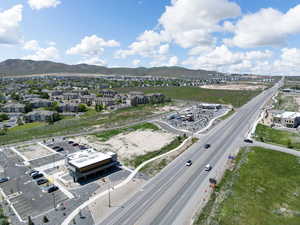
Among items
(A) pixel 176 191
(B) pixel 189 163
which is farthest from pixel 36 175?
(B) pixel 189 163

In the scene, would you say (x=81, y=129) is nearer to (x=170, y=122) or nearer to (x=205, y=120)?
(x=170, y=122)

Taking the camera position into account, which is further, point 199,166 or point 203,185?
point 199,166

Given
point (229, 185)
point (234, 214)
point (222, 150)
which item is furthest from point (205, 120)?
point (234, 214)

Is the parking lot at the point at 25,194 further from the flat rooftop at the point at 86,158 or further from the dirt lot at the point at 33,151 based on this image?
the flat rooftop at the point at 86,158

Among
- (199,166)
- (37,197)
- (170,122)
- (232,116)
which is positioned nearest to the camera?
(37,197)

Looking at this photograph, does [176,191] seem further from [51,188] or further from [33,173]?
[33,173]

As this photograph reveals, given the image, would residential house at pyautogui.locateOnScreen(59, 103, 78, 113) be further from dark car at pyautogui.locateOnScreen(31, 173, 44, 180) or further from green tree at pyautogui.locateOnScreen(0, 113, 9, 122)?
dark car at pyautogui.locateOnScreen(31, 173, 44, 180)

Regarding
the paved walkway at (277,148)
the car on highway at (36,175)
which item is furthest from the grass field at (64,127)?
the paved walkway at (277,148)
